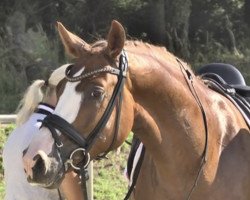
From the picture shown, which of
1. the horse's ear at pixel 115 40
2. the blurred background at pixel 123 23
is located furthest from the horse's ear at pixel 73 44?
the blurred background at pixel 123 23

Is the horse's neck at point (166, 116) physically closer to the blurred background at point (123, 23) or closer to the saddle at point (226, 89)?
the saddle at point (226, 89)

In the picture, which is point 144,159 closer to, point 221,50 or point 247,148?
point 247,148

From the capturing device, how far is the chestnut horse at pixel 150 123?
289cm

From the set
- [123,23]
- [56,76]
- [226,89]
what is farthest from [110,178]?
[123,23]

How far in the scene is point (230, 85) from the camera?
13.6 feet

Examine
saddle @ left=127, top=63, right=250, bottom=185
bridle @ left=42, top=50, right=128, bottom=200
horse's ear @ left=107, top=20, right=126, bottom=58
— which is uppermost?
horse's ear @ left=107, top=20, right=126, bottom=58

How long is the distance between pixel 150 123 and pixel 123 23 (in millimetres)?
15823

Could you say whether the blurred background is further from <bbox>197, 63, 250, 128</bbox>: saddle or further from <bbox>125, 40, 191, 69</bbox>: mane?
<bbox>125, 40, 191, 69</bbox>: mane

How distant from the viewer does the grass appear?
7520 mm

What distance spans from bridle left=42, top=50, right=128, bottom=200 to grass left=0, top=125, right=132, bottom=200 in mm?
4550

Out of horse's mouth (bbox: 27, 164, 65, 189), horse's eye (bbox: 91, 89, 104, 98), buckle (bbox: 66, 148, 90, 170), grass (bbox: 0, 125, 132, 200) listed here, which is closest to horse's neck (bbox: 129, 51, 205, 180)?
horse's eye (bbox: 91, 89, 104, 98)

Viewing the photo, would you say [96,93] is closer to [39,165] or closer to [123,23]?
[39,165]

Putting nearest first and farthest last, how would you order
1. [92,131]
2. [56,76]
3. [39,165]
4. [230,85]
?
[39,165] < [92,131] < [230,85] < [56,76]

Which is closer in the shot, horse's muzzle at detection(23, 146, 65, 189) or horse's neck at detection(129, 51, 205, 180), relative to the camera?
horse's muzzle at detection(23, 146, 65, 189)
